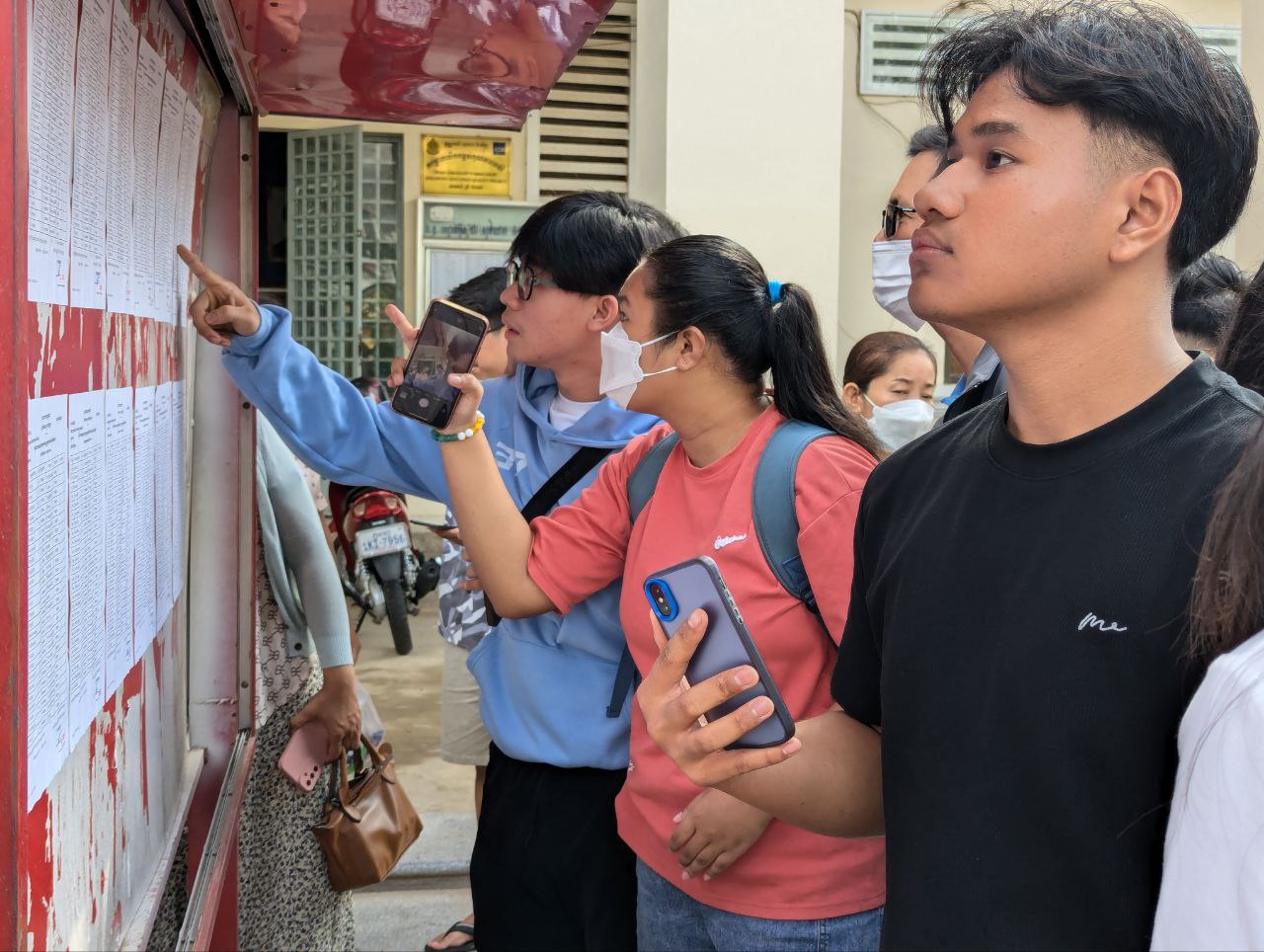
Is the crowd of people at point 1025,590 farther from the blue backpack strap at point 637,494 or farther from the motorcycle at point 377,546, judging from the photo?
the motorcycle at point 377,546

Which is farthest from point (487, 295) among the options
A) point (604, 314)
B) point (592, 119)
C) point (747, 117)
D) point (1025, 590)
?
point (592, 119)

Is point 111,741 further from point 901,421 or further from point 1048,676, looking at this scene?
point 901,421

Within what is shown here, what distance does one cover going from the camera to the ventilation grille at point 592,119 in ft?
26.3

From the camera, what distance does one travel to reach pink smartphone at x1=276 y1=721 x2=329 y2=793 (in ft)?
8.98

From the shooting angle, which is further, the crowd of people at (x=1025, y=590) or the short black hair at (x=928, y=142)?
the short black hair at (x=928, y=142)

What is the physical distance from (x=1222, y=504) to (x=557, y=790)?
1544 mm

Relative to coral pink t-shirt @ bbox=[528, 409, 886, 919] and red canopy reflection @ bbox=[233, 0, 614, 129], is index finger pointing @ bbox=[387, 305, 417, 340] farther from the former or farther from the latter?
coral pink t-shirt @ bbox=[528, 409, 886, 919]

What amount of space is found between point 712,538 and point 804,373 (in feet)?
1.04

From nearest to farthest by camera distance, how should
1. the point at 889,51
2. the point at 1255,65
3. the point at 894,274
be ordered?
the point at 894,274 → the point at 1255,65 → the point at 889,51

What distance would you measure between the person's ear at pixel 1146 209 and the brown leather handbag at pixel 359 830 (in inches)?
85.2

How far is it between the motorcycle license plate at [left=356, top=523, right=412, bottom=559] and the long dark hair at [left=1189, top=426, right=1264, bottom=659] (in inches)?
245

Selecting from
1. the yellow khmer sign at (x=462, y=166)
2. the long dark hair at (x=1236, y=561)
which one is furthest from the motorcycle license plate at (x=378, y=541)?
the long dark hair at (x=1236, y=561)

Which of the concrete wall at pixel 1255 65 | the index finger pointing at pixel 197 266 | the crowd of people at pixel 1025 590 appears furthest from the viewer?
the concrete wall at pixel 1255 65

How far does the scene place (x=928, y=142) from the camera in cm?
233
